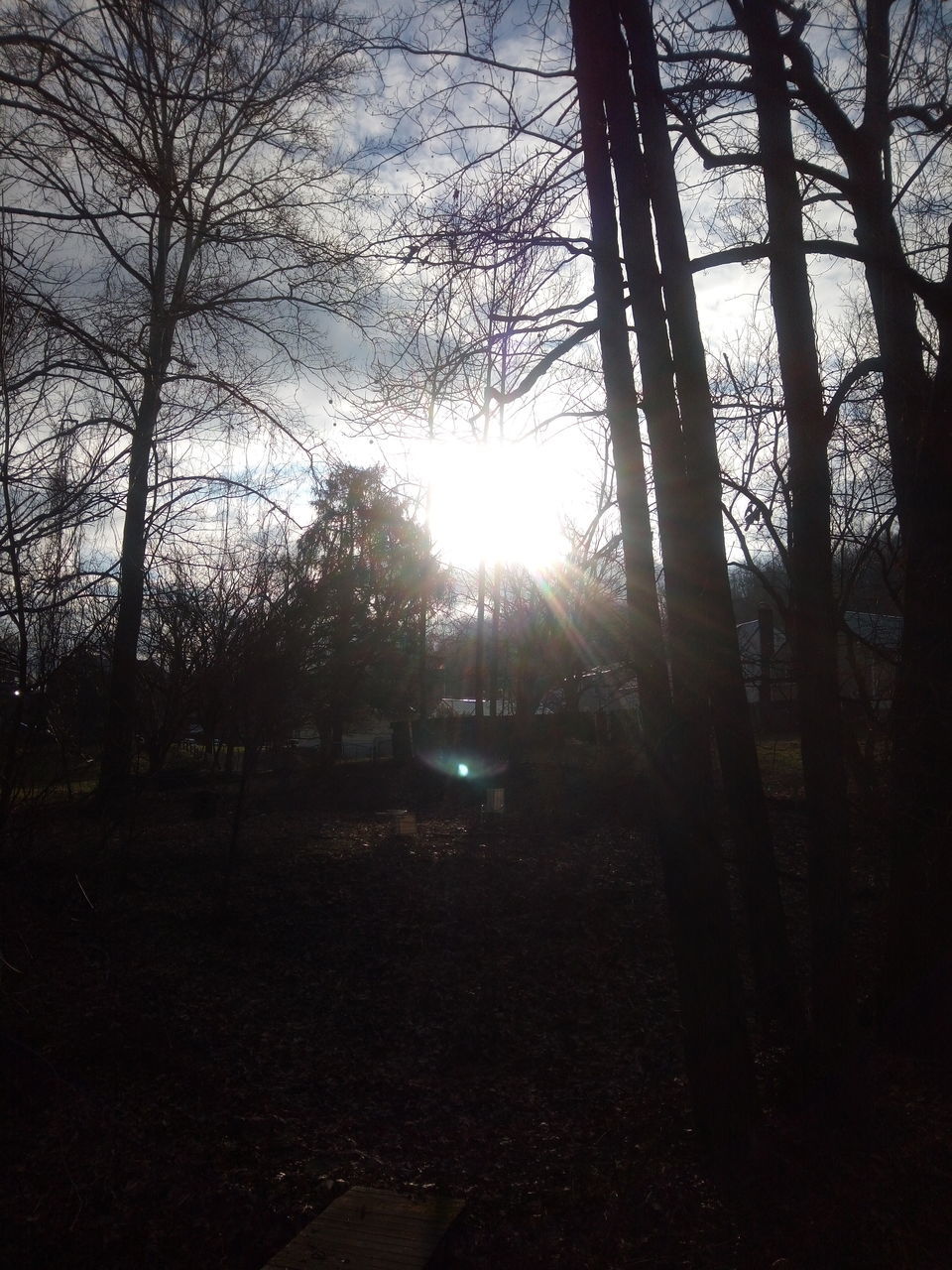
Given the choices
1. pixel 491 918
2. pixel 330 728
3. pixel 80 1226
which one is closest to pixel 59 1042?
pixel 80 1226

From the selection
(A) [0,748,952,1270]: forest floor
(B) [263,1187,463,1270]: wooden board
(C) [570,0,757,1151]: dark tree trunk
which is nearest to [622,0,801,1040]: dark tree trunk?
(C) [570,0,757,1151]: dark tree trunk

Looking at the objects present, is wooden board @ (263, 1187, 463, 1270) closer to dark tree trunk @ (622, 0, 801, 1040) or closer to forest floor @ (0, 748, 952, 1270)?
forest floor @ (0, 748, 952, 1270)

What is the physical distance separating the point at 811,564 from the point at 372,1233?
3493mm

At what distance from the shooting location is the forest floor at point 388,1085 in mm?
3631

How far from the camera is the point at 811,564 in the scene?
4.74 metres

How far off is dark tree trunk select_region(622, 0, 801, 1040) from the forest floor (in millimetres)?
498

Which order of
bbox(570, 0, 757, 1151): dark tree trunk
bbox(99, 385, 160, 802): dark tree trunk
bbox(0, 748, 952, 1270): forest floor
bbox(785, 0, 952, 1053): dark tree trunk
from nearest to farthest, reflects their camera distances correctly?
bbox(0, 748, 952, 1270): forest floor
bbox(570, 0, 757, 1151): dark tree trunk
bbox(785, 0, 952, 1053): dark tree trunk
bbox(99, 385, 160, 802): dark tree trunk

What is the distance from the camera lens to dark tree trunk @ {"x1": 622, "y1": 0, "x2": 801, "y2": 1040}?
4.40m

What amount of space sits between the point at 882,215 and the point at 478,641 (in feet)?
52.8

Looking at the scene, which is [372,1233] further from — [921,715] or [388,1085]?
[921,715]

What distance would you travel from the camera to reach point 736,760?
463 centimetres

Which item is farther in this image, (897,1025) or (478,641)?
(478,641)

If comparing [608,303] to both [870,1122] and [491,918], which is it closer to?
[870,1122]

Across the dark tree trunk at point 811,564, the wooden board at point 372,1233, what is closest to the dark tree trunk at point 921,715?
the dark tree trunk at point 811,564
